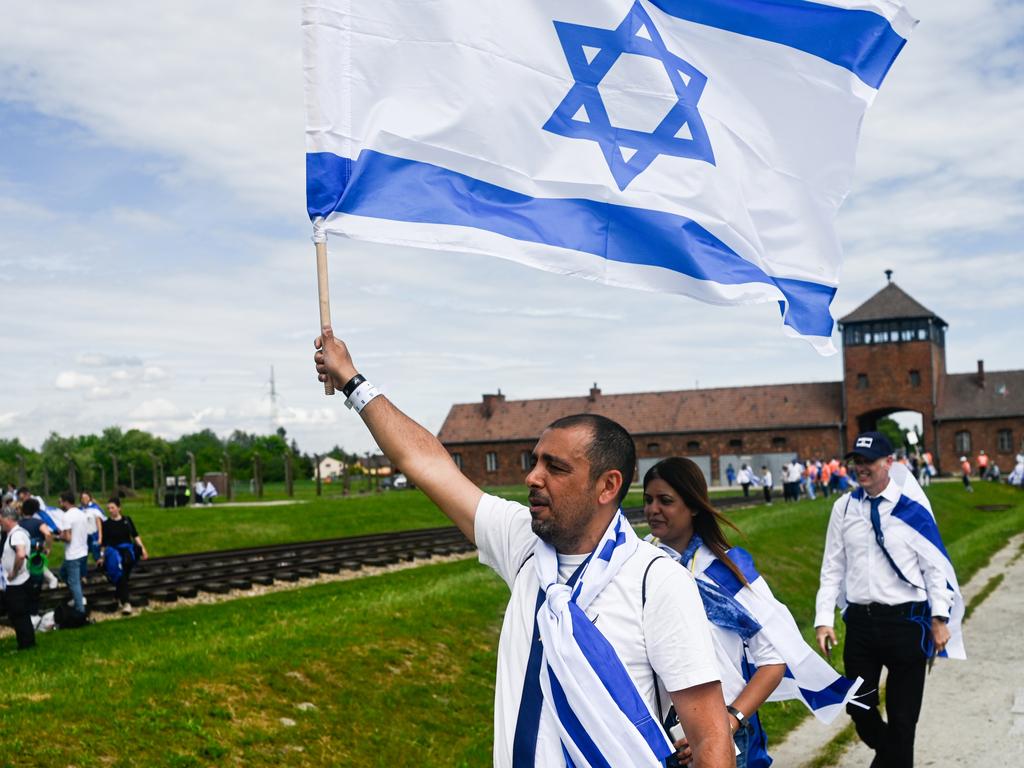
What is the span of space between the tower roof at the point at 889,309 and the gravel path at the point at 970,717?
6423 centimetres

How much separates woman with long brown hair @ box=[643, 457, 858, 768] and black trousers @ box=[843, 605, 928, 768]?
6.77 feet

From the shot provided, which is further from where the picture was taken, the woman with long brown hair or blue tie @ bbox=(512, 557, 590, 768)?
the woman with long brown hair

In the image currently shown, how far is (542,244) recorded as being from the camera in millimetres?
4699

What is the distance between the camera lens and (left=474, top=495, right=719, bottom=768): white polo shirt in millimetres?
2943

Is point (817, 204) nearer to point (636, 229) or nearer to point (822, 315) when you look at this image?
point (822, 315)

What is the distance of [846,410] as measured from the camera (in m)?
76.1

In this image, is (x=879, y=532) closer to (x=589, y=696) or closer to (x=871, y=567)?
(x=871, y=567)

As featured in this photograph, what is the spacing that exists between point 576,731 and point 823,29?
12.5 ft

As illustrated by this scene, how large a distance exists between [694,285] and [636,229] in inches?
14.1

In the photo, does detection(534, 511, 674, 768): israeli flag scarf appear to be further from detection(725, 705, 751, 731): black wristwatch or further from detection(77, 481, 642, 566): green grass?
detection(77, 481, 642, 566): green grass

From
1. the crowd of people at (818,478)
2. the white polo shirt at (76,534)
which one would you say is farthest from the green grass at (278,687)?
the crowd of people at (818,478)

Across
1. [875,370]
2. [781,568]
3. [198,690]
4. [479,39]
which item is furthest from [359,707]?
[875,370]

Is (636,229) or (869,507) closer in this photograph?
(636,229)

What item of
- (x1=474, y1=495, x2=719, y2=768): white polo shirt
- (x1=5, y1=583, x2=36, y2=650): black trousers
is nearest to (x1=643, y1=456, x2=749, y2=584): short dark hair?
(x1=474, y1=495, x2=719, y2=768): white polo shirt
